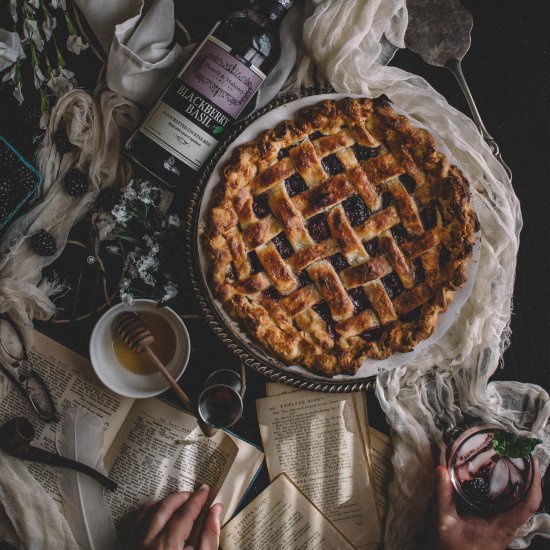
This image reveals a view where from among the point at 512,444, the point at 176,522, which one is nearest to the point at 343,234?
the point at 512,444

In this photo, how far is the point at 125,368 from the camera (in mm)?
1371

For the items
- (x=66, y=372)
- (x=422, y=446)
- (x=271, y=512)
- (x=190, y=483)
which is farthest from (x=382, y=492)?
(x=66, y=372)

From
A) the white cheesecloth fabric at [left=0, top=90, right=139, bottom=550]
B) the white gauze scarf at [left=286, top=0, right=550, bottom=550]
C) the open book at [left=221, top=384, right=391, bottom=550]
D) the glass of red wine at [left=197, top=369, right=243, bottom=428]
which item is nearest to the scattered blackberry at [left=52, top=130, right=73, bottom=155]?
the white cheesecloth fabric at [left=0, top=90, right=139, bottom=550]

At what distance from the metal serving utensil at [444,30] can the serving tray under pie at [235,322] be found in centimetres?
30

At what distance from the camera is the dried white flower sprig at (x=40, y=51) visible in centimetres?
121

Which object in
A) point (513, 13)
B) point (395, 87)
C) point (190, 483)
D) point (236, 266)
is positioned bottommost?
point (190, 483)

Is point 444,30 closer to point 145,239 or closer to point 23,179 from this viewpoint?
point 145,239

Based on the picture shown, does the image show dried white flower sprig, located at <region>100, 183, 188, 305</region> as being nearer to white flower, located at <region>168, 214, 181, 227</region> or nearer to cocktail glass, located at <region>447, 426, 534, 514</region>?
white flower, located at <region>168, 214, 181, 227</region>

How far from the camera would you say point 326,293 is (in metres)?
1.29

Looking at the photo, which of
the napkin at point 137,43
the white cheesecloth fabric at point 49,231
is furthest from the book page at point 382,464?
the napkin at point 137,43

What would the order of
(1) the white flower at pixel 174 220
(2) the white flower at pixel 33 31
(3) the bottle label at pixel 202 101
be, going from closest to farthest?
(2) the white flower at pixel 33 31 < (3) the bottle label at pixel 202 101 < (1) the white flower at pixel 174 220

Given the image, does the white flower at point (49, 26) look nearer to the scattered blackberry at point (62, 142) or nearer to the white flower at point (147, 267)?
the scattered blackberry at point (62, 142)

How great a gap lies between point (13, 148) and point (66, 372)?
597 mm

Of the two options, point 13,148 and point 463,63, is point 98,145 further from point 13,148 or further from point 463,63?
point 463,63
